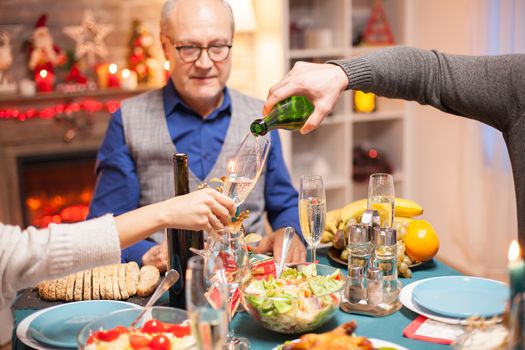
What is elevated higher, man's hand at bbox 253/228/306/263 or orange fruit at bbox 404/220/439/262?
orange fruit at bbox 404/220/439/262

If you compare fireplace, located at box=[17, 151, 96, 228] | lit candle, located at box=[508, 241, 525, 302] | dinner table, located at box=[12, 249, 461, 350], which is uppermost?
lit candle, located at box=[508, 241, 525, 302]

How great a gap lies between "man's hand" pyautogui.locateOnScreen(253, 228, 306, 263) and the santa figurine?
2.36 m

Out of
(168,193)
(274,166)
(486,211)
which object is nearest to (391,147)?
(486,211)

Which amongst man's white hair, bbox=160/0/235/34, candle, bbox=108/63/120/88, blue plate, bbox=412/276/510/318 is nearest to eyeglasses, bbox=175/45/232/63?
man's white hair, bbox=160/0/235/34

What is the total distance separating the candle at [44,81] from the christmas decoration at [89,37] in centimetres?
22

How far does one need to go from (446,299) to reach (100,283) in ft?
2.64

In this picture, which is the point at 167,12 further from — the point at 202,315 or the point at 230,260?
the point at 202,315

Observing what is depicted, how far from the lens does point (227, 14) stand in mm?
2256

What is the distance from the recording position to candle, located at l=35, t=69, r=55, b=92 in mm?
3621

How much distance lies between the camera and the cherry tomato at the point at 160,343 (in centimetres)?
108

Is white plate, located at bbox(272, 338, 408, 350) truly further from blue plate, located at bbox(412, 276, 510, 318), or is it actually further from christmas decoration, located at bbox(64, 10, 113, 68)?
christmas decoration, located at bbox(64, 10, 113, 68)

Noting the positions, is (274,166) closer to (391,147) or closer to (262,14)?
(262,14)

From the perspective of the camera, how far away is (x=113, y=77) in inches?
147

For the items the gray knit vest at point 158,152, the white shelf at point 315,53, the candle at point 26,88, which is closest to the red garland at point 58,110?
the candle at point 26,88
